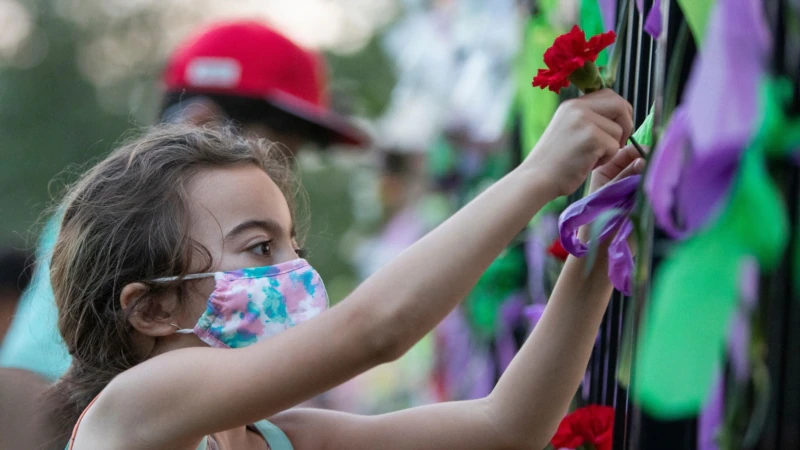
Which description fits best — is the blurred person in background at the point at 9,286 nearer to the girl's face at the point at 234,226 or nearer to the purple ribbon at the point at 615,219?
the girl's face at the point at 234,226

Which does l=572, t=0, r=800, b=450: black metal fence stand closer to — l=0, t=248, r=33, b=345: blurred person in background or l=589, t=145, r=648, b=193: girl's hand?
l=589, t=145, r=648, b=193: girl's hand

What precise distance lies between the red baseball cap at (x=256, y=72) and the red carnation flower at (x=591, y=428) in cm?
216

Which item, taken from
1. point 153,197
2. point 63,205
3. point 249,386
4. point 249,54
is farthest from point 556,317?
point 249,54

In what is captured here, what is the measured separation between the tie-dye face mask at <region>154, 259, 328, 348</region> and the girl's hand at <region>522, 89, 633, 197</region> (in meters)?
0.48

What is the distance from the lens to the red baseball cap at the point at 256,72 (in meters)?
3.66

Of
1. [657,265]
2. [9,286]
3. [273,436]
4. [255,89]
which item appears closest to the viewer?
[657,265]

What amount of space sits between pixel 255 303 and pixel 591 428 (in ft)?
1.93

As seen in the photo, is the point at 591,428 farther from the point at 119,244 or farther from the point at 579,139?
the point at 119,244

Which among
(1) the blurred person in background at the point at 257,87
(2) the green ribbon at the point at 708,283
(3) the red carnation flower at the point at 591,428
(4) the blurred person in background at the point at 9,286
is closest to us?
(2) the green ribbon at the point at 708,283

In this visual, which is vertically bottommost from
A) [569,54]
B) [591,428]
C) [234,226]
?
[591,428]

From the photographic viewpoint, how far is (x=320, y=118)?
3.79 m

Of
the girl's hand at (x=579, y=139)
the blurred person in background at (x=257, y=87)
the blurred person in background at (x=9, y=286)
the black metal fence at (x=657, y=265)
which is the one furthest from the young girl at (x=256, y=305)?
the blurred person in background at (x=9, y=286)

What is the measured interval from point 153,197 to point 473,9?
1.63 m

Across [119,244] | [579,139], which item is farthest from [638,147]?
[119,244]
